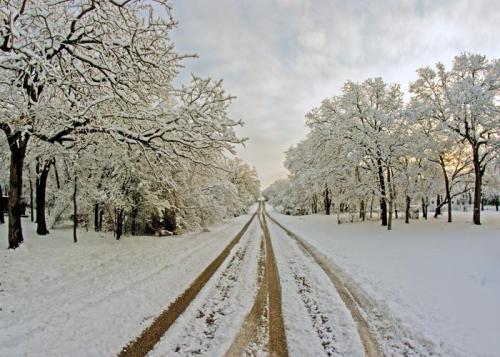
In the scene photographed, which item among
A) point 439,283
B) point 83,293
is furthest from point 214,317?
point 439,283

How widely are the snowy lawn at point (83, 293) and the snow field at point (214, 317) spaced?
0.59m

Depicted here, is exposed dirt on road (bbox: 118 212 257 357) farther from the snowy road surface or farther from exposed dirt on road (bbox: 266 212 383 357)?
exposed dirt on road (bbox: 266 212 383 357)

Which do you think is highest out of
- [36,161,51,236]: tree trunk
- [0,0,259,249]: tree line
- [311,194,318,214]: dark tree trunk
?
[0,0,259,249]: tree line

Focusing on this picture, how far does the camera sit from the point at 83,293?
6191 mm

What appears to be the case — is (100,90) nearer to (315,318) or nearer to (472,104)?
(315,318)

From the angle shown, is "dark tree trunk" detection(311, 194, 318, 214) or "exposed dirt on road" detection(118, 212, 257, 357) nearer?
"exposed dirt on road" detection(118, 212, 257, 357)

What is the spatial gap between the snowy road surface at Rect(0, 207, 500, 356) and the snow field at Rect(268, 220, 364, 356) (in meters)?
0.02

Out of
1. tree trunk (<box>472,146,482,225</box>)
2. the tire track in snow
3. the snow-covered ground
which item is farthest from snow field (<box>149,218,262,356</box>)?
tree trunk (<box>472,146,482,225</box>)

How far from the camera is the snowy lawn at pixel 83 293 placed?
414 centimetres

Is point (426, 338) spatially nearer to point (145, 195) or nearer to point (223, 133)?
point (223, 133)

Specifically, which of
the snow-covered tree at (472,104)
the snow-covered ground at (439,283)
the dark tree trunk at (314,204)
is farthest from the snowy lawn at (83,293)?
the dark tree trunk at (314,204)

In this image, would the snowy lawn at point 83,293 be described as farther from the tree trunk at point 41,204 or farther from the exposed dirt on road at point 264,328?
the tree trunk at point 41,204

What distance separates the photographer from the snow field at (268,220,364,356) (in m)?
4.01

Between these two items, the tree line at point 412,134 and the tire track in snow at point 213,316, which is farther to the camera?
the tree line at point 412,134
